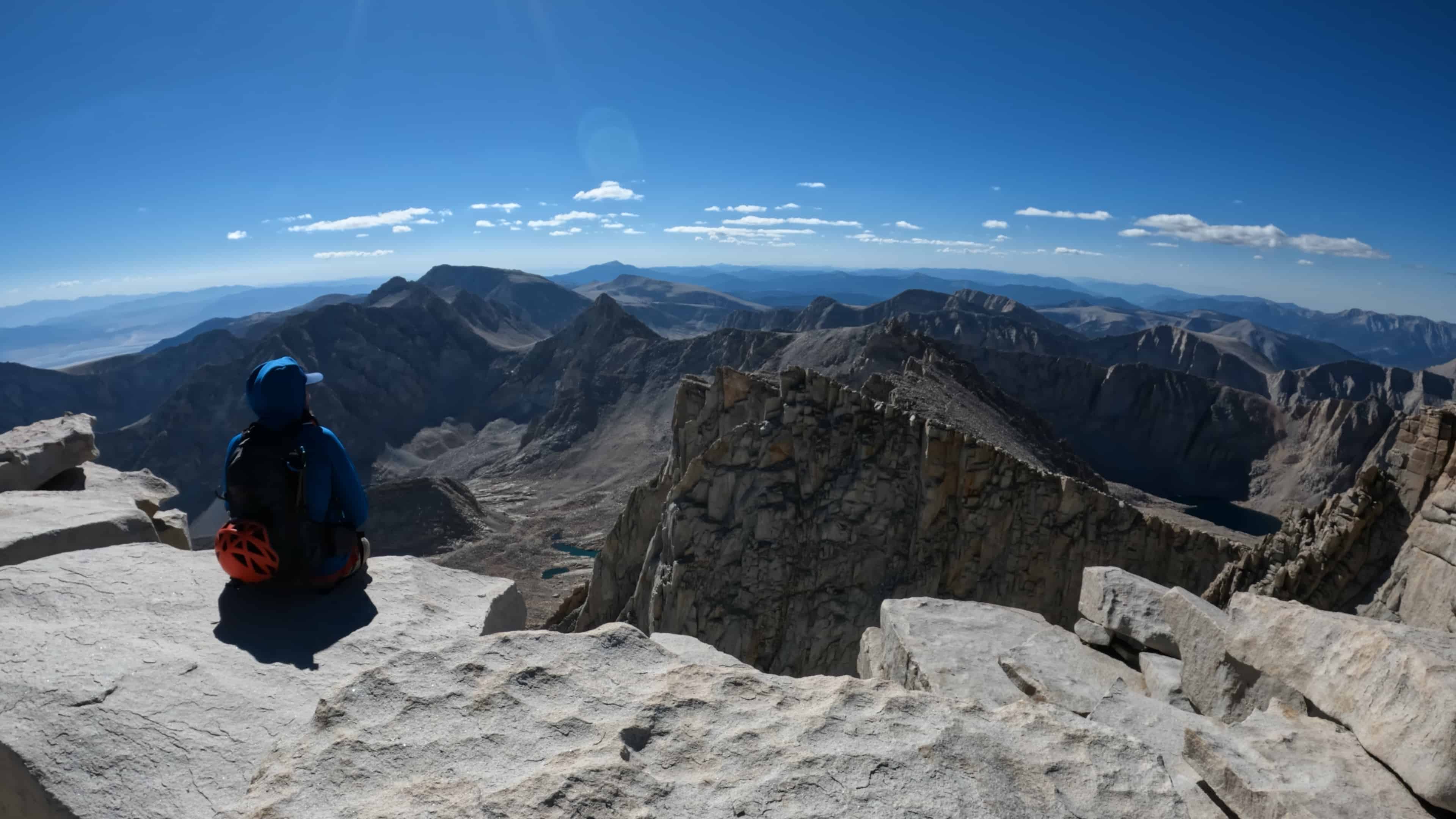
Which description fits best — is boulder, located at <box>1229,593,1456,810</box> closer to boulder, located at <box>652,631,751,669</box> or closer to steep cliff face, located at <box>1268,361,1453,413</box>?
boulder, located at <box>652,631,751,669</box>

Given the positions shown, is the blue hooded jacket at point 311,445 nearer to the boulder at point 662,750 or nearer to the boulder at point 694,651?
the boulder at point 662,750

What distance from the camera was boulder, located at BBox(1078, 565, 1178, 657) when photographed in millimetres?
6617

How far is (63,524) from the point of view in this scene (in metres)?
6.57

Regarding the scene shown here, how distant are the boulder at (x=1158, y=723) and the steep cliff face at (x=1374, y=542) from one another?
208 inches

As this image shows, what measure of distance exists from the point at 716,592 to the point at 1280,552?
14.3 m

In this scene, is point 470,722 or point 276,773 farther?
point 470,722

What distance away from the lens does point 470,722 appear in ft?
11.5

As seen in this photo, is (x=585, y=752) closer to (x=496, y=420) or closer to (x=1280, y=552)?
(x=1280, y=552)

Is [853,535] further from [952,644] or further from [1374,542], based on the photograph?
[952,644]

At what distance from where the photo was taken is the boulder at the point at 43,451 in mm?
9031

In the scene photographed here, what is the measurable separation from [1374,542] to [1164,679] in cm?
1025

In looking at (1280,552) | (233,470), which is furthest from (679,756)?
(1280,552)

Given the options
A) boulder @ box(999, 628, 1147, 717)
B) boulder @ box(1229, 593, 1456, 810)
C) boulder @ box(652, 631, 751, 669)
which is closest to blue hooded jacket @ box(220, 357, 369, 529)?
A: boulder @ box(652, 631, 751, 669)

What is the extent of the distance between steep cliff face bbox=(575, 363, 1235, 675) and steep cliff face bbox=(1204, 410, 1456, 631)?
559cm
